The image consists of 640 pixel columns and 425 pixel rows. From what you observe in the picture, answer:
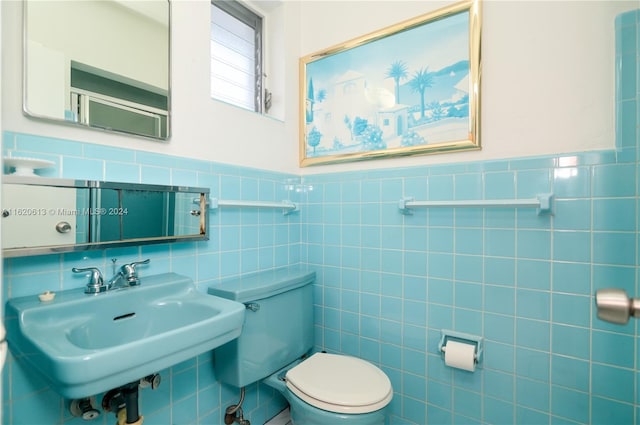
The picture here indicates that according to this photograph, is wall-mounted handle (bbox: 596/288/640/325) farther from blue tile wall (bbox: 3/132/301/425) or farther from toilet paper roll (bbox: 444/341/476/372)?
blue tile wall (bbox: 3/132/301/425)

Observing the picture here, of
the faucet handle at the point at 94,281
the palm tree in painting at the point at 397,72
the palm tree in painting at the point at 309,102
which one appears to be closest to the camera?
the faucet handle at the point at 94,281

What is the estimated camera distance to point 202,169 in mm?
1415

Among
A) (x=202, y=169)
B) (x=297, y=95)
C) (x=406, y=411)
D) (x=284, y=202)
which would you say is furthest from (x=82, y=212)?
(x=406, y=411)

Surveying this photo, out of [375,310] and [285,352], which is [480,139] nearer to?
[375,310]

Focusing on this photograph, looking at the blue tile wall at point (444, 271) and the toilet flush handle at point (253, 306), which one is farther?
the toilet flush handle at point (253, 306)

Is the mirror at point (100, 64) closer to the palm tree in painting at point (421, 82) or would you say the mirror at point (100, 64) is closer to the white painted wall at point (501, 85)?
the white painted wall at point (501, 85)

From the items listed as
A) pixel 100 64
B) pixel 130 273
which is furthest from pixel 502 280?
pixel 100 64

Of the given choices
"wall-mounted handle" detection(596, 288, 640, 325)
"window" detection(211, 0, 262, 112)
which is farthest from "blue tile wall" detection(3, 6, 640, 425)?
"wall-mounted handle" detection(596, 288, 640, 325)

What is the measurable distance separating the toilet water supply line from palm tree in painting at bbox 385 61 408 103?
63.3 inches

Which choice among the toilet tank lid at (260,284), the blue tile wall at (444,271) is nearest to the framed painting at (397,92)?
the blue tile wall at (444,271)

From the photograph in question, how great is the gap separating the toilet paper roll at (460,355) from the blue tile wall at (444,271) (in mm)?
86

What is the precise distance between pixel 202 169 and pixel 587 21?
159cm

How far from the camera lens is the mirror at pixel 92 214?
0.91 m

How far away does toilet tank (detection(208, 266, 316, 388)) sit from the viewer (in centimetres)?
135
